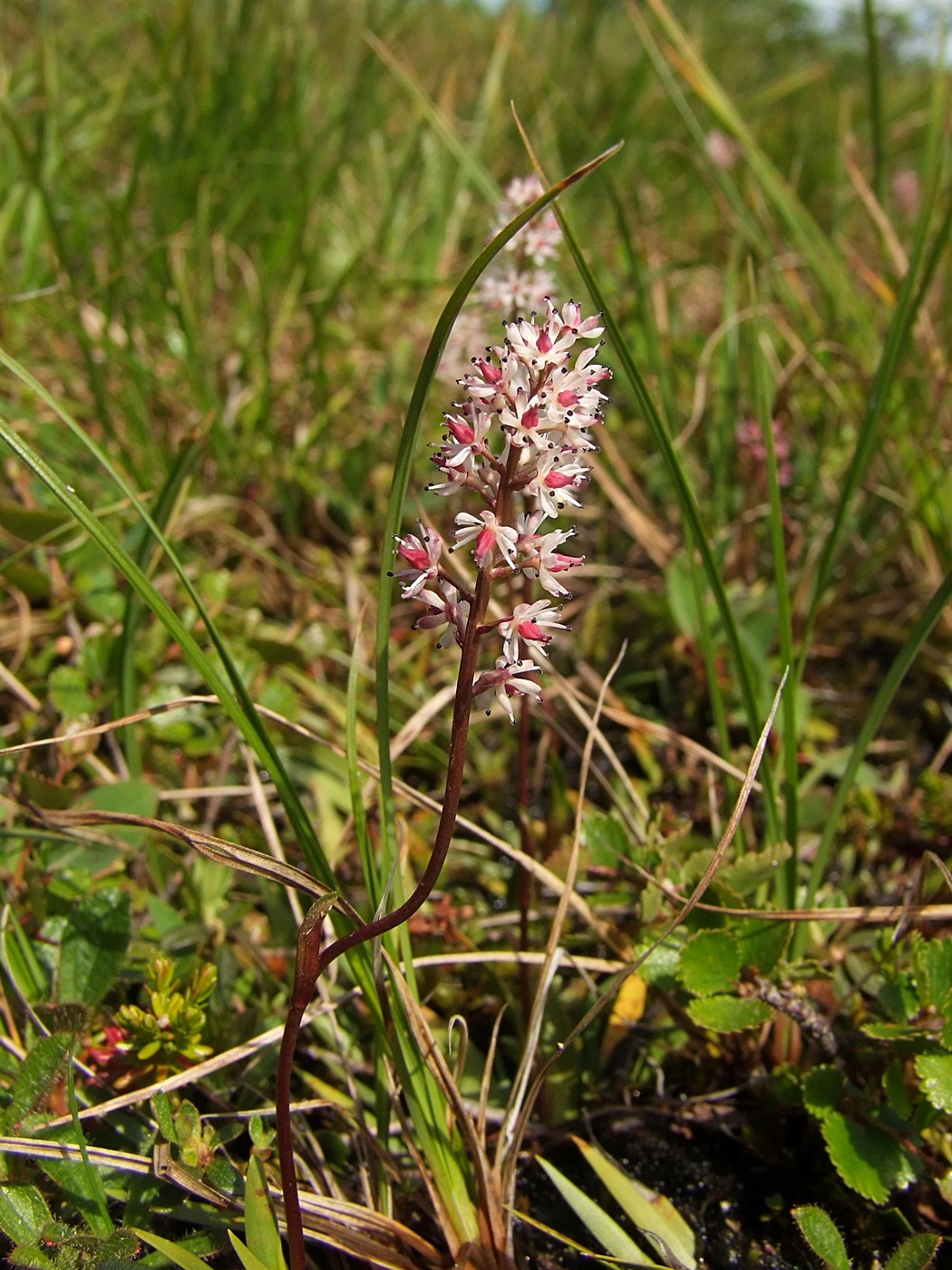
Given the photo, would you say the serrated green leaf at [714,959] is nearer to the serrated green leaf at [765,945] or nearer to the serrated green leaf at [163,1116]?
the serrated green leaf at [765,945]

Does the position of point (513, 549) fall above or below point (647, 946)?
above

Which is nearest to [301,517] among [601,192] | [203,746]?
[203,746]

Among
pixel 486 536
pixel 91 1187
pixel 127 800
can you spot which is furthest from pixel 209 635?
pixel 91 1187

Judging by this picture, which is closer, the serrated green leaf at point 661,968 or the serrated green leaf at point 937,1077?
the serrated green leaf at point 937,1077

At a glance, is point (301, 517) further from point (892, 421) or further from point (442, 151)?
point (442, 151)

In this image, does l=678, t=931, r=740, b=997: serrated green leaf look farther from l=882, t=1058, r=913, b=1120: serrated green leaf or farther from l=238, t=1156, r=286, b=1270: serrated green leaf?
l=238, t=1156, r=286, b=1270: serrated green leaf

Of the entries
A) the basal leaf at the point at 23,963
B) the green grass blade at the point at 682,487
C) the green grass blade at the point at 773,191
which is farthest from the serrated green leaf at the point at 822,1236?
the green grass blade at the point at 773,191

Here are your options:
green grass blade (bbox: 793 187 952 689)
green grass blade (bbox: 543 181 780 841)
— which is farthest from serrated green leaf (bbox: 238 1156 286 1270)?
green grass blade (bbox: 793 187 952 689)

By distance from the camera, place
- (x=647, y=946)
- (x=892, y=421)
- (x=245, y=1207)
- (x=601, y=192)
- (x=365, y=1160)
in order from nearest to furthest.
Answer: (x=245, y=1207), (x=365, y=1160), (x=647, y=946), (x=892, y=421), (x=601, y=192)

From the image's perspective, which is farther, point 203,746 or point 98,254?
point 98,254
